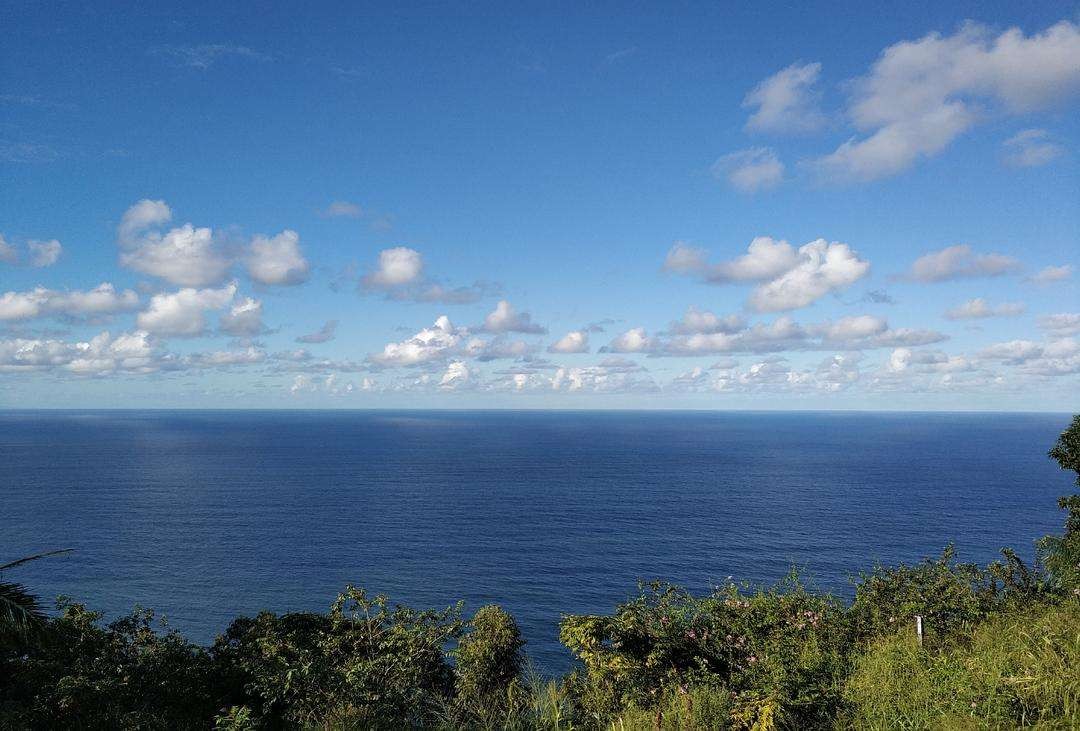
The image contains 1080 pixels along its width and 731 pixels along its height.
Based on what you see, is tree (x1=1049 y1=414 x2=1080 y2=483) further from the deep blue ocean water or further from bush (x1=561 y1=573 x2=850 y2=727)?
the deep blue ocean water

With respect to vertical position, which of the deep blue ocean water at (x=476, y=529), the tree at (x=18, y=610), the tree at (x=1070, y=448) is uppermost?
the tree at (x=18, y=610)

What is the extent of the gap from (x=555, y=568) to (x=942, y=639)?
58.8 m

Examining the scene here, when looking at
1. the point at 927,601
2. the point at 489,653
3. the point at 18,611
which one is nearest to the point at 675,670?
the point at 927,601

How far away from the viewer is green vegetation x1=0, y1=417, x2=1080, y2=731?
36.5 ft

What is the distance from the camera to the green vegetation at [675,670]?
1113cm

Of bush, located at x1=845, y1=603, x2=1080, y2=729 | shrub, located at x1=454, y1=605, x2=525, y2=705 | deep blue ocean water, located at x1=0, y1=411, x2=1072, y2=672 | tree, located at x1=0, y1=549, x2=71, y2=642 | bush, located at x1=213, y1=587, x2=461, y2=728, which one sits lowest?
deep blue ocean water, located at x1=0, y1=411, x2=1072, y2=672

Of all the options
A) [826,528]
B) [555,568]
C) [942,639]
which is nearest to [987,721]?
[942,639]

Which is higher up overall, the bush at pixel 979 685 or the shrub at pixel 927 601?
the bush at pixel 979 685

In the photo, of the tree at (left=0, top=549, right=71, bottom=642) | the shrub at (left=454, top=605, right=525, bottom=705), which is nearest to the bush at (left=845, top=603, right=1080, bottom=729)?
the tree at (left=0, top=549, right=71, bottom=642)

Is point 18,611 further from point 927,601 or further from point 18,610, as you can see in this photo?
point 927,601

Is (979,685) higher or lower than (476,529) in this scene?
higher

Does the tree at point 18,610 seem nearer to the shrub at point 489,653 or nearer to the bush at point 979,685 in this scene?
the bush at point 979,685

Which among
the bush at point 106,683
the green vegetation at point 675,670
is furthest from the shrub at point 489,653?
the bush at point 106,683

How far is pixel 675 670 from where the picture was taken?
59.1ft
